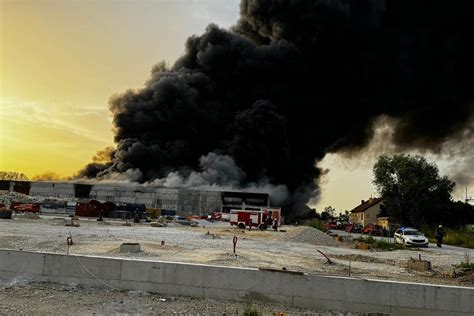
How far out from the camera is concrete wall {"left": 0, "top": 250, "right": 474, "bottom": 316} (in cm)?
906

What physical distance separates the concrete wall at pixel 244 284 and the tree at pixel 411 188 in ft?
180

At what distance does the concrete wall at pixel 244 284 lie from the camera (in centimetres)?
906

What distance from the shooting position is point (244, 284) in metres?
9.65

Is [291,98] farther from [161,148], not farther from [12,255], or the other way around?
[12,255]

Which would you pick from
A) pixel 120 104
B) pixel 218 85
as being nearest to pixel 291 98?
pixel 218 85

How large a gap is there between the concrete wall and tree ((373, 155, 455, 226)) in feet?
180

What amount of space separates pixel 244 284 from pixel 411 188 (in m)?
56.1

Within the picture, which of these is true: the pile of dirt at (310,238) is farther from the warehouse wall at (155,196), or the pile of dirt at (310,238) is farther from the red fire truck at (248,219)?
the warehouse wall at (155,196)

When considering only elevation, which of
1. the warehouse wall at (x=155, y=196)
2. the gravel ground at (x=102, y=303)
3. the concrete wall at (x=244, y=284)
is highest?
the warehouse wall at (x=155, y=196)

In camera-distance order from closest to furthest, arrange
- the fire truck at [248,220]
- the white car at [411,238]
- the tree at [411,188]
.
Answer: the white car at [411,238] → the fire truck at [248,220] → the tree at [411,188]

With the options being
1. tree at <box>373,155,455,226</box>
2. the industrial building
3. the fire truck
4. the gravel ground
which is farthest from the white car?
the industrial building

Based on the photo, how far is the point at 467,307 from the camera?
29.2ft

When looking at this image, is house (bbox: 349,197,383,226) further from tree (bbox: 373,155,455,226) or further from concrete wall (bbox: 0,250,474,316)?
concrete wall (bbox: 0,250,474,316)

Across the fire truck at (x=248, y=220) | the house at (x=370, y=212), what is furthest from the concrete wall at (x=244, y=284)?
the house at (x=370, y=212)
